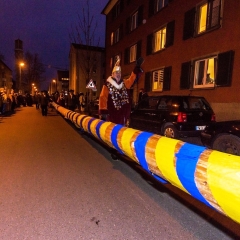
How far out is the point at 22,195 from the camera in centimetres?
335

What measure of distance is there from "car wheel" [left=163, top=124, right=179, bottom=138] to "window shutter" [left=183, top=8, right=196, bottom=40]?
792 centimetres

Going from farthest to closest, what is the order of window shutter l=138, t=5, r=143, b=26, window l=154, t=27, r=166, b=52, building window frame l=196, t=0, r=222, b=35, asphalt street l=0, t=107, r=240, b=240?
1. window shutter l=138, t=5, r=143, b=26
2. window l=154, t=27, r=166, b=52
3. building window frame l=196, t=0, r=222, b=35
4. asphalt street l=0, t=107, r=240, b=240

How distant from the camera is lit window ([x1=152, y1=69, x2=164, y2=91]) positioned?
16619mm

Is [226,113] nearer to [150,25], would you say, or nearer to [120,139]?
[120,139]

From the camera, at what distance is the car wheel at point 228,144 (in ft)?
15.6

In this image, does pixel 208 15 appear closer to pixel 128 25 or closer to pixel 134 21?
pixel 134 21

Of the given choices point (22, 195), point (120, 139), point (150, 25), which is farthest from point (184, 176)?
point (150, 25)

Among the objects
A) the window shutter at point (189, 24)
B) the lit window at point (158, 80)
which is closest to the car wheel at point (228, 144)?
the window shutter at point (189, 24)

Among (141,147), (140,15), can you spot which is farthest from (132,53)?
(141,147)

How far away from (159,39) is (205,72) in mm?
6115

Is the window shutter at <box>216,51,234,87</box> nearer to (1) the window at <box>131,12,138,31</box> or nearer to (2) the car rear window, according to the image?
(2) the car rear window

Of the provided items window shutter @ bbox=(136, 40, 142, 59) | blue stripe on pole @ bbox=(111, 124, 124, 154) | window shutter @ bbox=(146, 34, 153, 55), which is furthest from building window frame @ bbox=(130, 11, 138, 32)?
blue stripe on pole @ bbox=(111, 124, 124, 154)

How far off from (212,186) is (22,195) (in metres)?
2.69

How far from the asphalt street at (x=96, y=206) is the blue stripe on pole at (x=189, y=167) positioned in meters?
0.57
